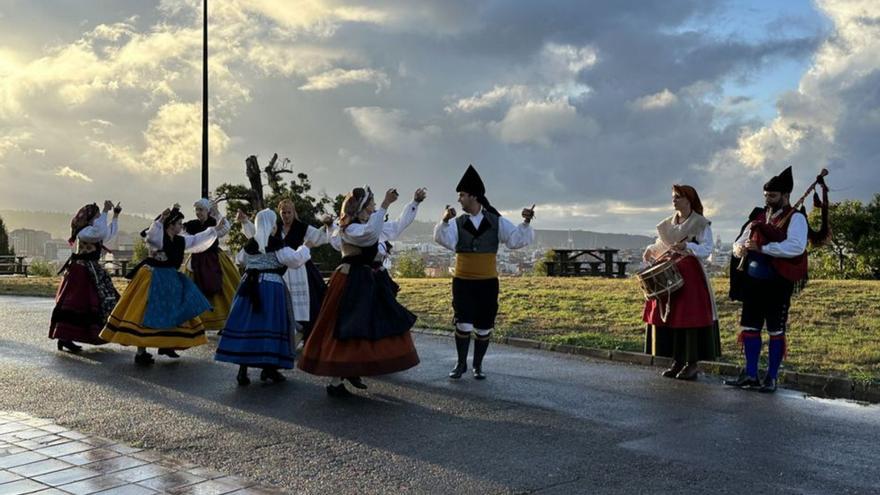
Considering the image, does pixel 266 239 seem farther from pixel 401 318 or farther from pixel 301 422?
pixel 301 422

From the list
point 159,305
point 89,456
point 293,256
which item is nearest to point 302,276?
point 293,256

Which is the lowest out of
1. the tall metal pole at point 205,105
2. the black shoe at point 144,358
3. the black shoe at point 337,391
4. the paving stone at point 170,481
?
the paving stone at point 170,481

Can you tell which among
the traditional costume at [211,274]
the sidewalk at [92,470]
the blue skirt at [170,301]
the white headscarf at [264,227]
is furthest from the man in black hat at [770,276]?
the traditional costume at [211,274]

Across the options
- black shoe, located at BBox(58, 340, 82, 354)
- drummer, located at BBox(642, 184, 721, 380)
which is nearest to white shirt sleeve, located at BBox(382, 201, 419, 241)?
drummer, located at BBox(642, 184, 721, 380)

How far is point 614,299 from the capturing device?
15070 millimetres

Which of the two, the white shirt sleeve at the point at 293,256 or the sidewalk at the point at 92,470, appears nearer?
the sidewalk at the point at 92,470

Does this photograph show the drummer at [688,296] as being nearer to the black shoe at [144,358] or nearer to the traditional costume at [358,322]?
the traditional costume at [358,322]

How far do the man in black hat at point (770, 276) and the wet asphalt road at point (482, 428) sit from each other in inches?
17.0

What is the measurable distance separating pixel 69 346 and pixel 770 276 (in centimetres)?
855

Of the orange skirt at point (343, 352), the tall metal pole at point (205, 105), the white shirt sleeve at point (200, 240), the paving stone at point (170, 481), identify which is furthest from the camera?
the tall metal pole at point (205, 105)

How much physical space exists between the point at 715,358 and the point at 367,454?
15.9 feet

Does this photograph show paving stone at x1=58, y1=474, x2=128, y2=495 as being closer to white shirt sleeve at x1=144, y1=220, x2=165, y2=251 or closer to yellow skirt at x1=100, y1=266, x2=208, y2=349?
yellow skirt at x1=100, y1=266, x2=208, y2=349

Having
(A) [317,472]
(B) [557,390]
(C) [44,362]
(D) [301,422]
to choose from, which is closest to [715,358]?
(B) [557,390]

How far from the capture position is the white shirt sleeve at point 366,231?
7.57m
